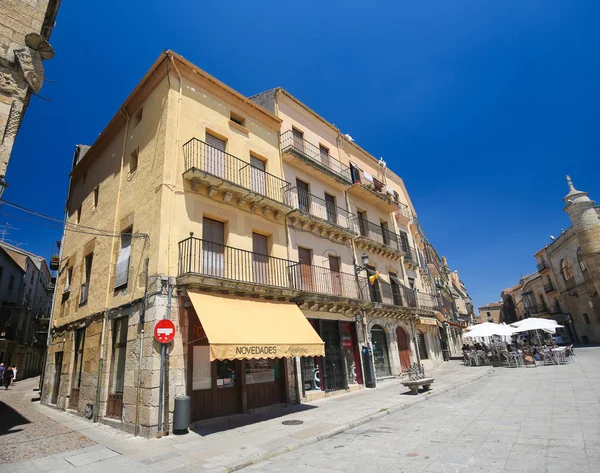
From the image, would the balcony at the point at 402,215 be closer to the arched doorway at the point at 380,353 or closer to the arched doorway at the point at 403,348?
the arched doorway at the point at 403,348

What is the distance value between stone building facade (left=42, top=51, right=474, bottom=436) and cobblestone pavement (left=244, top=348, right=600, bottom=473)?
3029 millimetres

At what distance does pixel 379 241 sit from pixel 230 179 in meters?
10.9

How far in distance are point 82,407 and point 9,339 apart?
2473 centimetres

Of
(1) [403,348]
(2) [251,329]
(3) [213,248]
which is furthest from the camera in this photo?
(1) [403,348]

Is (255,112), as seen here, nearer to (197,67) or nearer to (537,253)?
(197,67)

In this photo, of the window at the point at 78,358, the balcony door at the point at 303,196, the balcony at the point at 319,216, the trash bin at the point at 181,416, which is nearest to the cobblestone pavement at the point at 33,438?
the window at the point at 78,358

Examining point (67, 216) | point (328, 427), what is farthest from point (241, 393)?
point (67, 216)

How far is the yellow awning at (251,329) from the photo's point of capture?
812 centimetres

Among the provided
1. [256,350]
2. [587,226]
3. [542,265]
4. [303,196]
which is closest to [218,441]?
[256,350]

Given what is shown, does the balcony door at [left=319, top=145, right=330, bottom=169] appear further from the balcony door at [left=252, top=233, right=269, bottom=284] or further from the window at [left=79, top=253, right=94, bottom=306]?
the window at [left=79, top=253, right=94, bottom=306]

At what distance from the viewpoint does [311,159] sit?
15.9 m

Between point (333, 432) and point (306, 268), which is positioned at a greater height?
point (306, 268)

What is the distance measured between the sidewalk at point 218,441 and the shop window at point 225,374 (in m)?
1.01

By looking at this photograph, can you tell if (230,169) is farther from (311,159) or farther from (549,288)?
(549,288)
